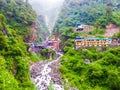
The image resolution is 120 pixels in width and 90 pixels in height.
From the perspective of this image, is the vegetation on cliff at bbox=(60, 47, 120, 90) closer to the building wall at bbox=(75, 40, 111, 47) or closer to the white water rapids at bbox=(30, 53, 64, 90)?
the white water rapids at bbox=(30, 53, 64, 90)

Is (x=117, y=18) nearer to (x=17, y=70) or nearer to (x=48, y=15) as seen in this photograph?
(x=17, y=70)

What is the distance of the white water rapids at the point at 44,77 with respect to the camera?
40438 mm

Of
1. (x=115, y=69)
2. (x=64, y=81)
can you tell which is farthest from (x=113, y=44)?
(x=64, y=81)

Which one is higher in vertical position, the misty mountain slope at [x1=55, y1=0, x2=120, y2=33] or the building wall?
the misty mountain slope at [x1=55, y1=0, x2=120, y2=33]

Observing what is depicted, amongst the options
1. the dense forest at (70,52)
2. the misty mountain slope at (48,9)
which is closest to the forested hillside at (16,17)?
the dense forest at (70,52)

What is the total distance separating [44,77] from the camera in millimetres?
43688

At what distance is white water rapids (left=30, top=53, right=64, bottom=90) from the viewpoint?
40438 millimetres

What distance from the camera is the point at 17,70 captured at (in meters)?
37.6

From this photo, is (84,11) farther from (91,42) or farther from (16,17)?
(91,42)

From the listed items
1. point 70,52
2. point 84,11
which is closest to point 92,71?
point 70,52

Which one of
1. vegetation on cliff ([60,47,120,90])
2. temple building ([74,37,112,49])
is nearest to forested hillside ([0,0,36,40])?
temple building ([74,37,112,49])

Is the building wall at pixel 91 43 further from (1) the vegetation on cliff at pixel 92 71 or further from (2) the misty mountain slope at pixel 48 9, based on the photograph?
(2) the misty mountain slope at pixel 48 9

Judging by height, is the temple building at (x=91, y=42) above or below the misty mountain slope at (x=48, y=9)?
below

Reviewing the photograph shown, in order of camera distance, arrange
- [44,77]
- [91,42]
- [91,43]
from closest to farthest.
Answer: [44,77]
[91,43]
[91,42]
